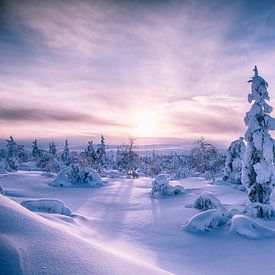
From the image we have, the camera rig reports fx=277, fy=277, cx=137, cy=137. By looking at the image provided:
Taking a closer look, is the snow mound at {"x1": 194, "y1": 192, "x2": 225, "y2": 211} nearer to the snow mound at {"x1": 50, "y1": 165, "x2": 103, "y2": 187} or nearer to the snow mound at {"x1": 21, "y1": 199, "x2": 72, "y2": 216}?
the snow mound at {"x1": 21, "y1": 199, "x2": 72, "y2": 216}

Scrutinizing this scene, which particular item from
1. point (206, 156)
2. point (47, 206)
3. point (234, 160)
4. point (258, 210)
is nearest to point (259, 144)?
point (258, 210)

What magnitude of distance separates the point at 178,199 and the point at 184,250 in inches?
350

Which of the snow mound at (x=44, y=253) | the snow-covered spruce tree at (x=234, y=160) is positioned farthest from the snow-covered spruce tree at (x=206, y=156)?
the snow mound at (x=44, y=253)

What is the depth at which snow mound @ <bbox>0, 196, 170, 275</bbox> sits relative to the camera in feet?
9.73

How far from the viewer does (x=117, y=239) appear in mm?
9297

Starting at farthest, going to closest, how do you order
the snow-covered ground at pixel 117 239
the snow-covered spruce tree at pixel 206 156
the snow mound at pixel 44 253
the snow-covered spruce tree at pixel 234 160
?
the snow-covered spruce tree at pixel 206 156 → the snow-covered spruce tree at pixel 234 160 → the snow-covered ground at pixel 117 239 → the snow mound at pixel 44 253

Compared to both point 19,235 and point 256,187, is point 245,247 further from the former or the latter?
point 19,235

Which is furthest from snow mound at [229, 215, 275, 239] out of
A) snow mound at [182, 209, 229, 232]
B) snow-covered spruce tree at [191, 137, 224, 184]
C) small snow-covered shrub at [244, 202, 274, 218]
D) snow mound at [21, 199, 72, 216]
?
snow-covered spruce tree at [191, 137, 224, 184]

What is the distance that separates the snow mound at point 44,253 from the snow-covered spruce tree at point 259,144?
1172 cm

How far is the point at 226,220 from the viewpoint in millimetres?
11406

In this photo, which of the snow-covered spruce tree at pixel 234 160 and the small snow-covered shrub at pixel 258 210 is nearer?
the small snow-covered shrub at pixel 258 210

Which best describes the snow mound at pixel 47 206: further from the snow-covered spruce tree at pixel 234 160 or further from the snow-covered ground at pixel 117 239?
the snow-covered spruce tree at pixel 234 160

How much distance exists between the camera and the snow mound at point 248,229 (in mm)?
10086

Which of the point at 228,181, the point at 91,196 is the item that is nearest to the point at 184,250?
the point at 91,196
